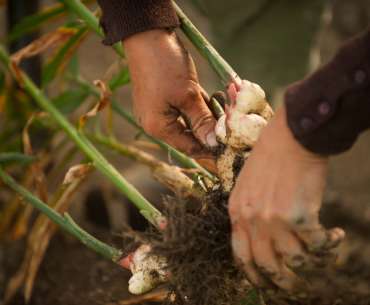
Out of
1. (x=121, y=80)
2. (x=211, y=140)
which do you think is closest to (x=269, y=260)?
(x=211, y=140)

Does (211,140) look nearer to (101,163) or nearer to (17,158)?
(101,163)

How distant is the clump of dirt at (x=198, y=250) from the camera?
3.24ft

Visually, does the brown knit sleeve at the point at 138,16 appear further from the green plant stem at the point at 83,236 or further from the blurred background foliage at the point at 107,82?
the blurred background foliage at the point at 107,82

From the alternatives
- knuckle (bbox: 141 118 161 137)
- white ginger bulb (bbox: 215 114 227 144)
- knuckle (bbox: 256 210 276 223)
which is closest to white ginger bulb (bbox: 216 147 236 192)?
white ginger bulb (bbox: 215 114 227 144)

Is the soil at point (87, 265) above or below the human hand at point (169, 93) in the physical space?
below

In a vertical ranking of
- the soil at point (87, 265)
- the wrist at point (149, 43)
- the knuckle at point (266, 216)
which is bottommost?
the soil at point (87, 265)

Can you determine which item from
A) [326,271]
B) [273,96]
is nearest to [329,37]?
[273,96]

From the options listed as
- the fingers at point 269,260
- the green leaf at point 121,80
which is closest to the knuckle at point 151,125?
the fingers at point 269,260

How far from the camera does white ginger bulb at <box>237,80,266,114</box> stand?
1.00m

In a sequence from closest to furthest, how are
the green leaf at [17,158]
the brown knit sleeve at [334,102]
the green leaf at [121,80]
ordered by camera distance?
the brown knit sleeve at [334,102], the green leaf at [17,158], the green leaf at [121,80]

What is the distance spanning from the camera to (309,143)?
0.78 m

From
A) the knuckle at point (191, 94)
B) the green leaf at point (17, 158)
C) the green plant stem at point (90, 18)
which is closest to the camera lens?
the knuckle at point (191, 94)

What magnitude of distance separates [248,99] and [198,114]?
0.12 m

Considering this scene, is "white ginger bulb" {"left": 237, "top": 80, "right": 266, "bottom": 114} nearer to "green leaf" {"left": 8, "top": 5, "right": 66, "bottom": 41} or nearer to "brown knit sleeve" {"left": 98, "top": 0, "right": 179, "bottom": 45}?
"brown knit sleeve" {"left": 98, "top": 0, "right": 179, "bottom": 45}
